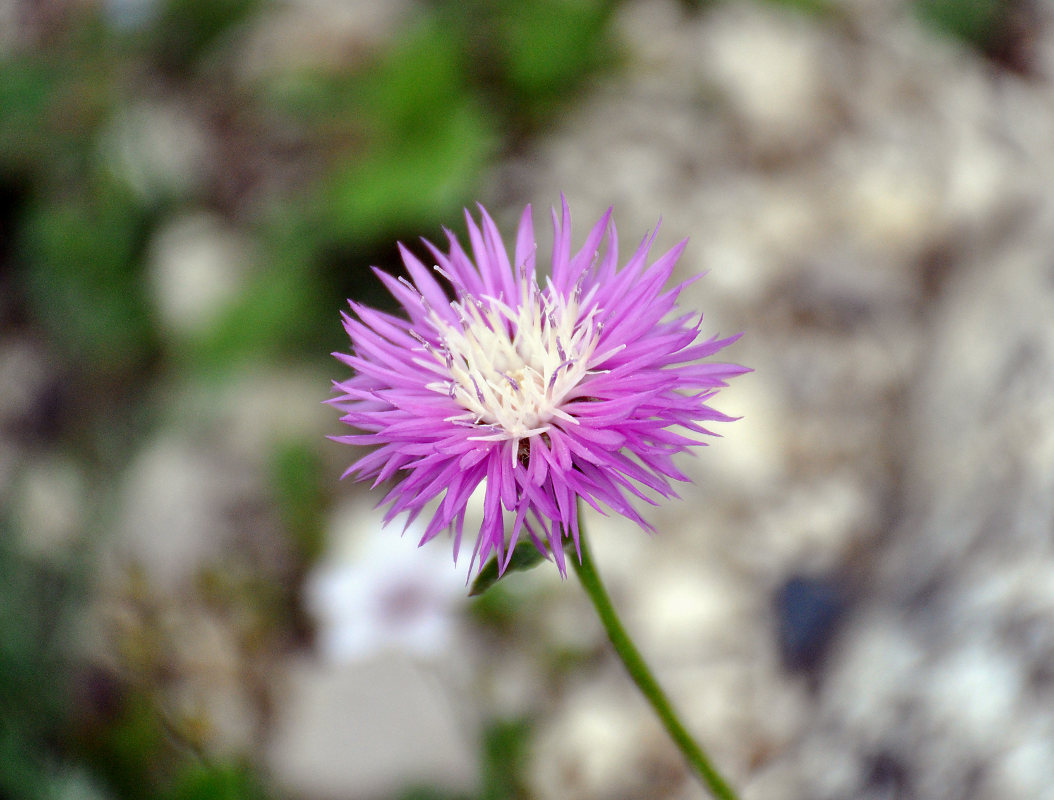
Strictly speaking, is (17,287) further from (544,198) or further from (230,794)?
(230,794)

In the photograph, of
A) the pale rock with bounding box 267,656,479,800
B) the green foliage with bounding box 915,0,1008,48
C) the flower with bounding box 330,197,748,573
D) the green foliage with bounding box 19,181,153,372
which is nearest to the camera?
the flower with bounding box 330,197,748,573

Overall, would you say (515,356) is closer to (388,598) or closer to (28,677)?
(388,598)

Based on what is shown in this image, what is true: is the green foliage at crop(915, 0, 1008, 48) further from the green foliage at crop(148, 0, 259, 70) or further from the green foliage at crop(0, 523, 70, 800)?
the green foliage at crop(0, 523, 70, 800)

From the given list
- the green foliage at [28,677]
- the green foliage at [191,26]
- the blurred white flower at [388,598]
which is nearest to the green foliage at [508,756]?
the blurred white flower at [388,598]

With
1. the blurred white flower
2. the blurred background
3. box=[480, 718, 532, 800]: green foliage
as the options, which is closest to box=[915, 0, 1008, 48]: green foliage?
the blurred background

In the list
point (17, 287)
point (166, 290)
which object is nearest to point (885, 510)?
point (166, 290)

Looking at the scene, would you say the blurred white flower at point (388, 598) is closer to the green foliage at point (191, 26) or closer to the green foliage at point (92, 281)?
the green foliage at point (92, 281)

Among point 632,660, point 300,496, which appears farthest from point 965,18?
point 632,660
